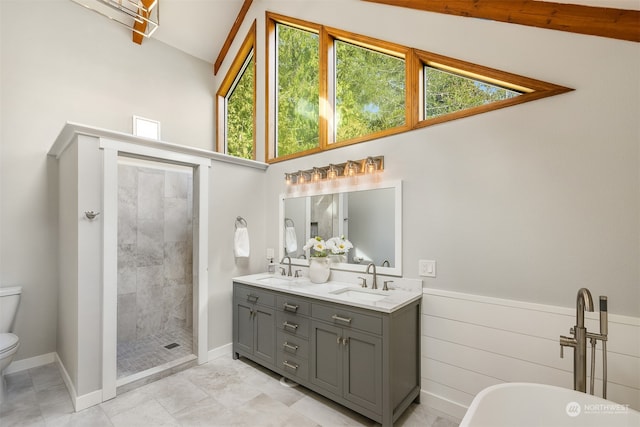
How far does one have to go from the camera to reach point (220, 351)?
298 cm

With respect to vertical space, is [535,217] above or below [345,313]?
above

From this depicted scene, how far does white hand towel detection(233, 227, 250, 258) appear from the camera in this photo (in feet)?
10.1

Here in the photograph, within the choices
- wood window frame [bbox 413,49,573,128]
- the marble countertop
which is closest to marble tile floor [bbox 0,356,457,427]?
the marble countertop

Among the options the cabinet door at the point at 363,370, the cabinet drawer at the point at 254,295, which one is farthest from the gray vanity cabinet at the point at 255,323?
the cabinet door at the point at 363,370

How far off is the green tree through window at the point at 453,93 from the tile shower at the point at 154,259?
10.5ft

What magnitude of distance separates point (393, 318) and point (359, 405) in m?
0.68

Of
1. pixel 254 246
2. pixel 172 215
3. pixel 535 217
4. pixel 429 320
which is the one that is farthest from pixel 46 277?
pixel 535 217

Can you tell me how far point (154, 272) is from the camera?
11.9ft

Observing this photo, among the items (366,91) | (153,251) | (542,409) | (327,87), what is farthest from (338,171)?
(153,251)

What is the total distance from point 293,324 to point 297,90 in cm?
260

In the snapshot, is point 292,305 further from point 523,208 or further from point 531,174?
point 531,174

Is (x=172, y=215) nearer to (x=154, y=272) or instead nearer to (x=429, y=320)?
(x=154, y=272)

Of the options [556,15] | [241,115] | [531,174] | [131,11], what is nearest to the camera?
[556,15]
